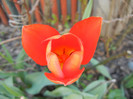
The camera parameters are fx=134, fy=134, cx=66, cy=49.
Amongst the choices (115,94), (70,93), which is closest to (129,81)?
(115,94)

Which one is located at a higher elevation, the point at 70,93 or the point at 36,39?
the point at 36,39

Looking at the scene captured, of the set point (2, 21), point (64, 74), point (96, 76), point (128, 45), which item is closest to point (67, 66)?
point (64, 74)

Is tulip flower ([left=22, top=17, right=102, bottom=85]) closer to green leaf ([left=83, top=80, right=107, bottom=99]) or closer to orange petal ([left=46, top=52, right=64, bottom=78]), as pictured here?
orange petal ([left=46, top=52, right=64, bottom=78])

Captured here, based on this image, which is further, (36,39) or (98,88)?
(98,88)

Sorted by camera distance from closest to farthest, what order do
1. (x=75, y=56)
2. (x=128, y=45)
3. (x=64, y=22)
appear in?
(x=75, y=56) → (x=128, y=45) → (x=64, y=22)

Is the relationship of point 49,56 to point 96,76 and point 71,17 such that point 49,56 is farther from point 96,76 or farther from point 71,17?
point 71,17

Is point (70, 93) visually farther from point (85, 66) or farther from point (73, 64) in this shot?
point (73, 64)

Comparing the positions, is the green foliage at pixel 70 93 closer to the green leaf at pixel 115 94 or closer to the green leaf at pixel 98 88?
the green leaf at pixel 98 88
